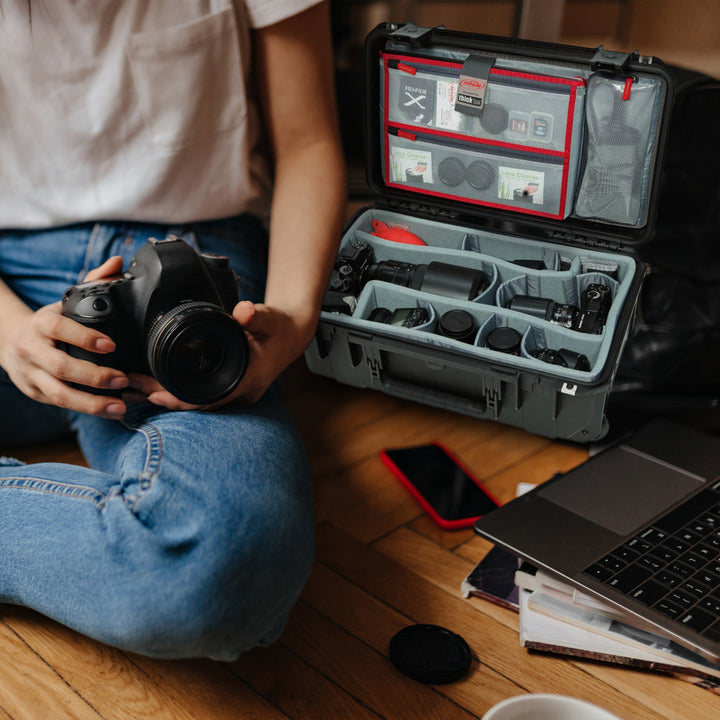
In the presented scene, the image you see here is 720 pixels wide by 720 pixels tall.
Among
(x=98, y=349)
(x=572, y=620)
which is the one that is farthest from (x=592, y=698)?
(x=98, y=349)

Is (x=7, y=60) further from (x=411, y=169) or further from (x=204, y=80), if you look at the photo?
(x=411, y=169)

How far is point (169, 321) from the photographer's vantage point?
0.78 meters

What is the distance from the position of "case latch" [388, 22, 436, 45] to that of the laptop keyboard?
62 cm

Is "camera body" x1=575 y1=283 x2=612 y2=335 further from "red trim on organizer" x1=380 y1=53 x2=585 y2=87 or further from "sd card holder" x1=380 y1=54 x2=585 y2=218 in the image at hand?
"red trim on organizer" x1=380 y1=53 x2=585 y2=87

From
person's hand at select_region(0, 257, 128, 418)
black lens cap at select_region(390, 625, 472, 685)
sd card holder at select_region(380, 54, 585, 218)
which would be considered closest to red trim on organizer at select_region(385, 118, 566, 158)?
sd card holder at select_region(380, 54, 585, 218)


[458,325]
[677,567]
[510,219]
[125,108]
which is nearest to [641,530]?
[677,567]

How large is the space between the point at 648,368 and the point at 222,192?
2.02 feet

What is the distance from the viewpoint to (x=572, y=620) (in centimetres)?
85

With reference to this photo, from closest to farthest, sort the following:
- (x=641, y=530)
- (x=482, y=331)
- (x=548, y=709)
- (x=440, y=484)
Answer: (x=548, y=709), (x=641, y=530), (x=482, y=331), (x=440, y=484)

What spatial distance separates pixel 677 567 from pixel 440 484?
338mm

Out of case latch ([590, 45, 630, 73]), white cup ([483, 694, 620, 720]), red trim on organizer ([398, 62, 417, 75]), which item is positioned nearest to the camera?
white cup ([483, 694, 620, 720])

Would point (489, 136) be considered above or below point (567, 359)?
above

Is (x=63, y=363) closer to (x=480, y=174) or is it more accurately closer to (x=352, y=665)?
(x=352, y=665)

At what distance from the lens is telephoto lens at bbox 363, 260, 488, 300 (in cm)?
104
